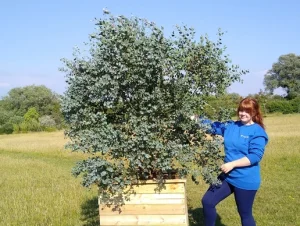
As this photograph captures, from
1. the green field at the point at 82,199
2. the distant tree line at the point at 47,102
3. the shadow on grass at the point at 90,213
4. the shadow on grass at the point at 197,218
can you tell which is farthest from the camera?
the distant tree line at the point at 47,102

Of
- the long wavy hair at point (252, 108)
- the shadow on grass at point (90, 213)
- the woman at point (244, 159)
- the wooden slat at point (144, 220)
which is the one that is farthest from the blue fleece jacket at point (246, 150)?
the shadow on grass at point (90, 213)

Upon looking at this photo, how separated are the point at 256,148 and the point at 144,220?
5.53 ft

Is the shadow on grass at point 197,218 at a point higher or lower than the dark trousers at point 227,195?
lower

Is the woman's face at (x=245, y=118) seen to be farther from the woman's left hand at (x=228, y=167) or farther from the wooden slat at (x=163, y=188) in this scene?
the wooden slat at (x=163, y=188)

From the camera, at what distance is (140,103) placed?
4.88 metres

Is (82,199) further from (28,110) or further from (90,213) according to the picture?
(28,110)

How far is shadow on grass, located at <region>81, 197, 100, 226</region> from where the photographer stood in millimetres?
7353

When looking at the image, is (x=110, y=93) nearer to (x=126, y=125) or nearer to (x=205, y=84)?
(x=126, y=125)

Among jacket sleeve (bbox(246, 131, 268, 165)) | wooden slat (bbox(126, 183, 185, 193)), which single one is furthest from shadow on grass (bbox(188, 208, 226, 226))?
jacket sleeve (bbox(246, 131, 268, 165))

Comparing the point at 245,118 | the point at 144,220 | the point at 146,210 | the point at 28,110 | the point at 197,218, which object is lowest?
the point at 197,218

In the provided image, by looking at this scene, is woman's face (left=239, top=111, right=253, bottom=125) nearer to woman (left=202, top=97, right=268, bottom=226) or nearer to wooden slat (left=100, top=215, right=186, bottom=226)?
woman (left=202, top=97, right=268, bottom=226)

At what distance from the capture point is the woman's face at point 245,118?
16.4 ft

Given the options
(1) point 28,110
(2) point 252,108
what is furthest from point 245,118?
(1) point 28,110

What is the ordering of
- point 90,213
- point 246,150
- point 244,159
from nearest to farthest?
point 244,159, point 246,150, point 90,213
